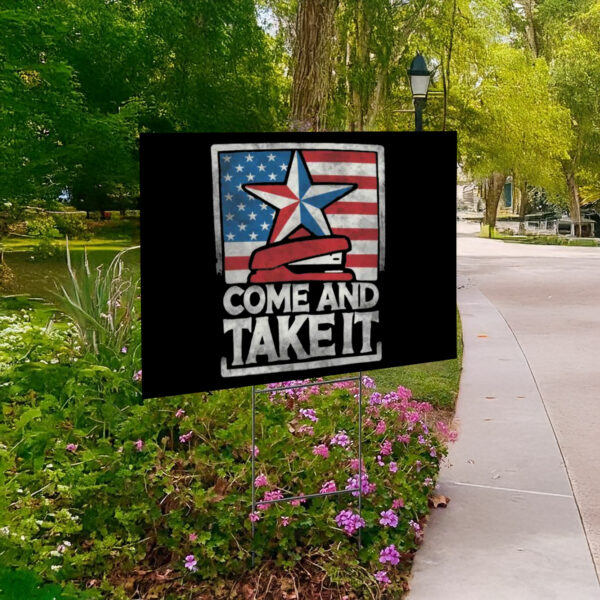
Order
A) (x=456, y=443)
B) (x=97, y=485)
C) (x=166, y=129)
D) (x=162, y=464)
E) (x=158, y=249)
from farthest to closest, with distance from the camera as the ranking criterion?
1. (x=166, y=129)
2. (x=456, y=443)
3. (x=162, y=464)
4. (x=97, y=485)
5. (x=158, y=249)

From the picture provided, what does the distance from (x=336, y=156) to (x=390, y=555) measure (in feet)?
6.31

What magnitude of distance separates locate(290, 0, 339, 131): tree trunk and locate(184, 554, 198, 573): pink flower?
8.48 metres

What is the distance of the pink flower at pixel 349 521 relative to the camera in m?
4.41

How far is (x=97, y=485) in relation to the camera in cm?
458

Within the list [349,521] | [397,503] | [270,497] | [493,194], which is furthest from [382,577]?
[493,194]

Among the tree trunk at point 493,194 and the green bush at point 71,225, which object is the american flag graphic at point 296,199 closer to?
the green bush at point 71,225

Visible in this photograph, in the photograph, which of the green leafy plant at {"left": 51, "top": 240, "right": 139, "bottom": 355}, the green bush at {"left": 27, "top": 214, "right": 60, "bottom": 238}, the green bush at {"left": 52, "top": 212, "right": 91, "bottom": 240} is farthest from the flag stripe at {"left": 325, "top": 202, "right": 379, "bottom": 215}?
the green bush at {"left": 52, "top": 212, "right": 91, "bottom": 240}

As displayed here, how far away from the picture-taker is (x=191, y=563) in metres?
4.11

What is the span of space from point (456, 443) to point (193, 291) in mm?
3311

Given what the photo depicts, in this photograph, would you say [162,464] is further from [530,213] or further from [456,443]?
[530,213]

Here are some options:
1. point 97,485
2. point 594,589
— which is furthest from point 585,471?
point 97,485

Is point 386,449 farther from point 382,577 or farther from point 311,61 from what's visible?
point 311,61

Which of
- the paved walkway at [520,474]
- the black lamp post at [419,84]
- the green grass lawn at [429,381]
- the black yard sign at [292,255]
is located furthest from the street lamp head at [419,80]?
the black yard sign at [292,255]

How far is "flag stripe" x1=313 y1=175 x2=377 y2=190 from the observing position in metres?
4.28
